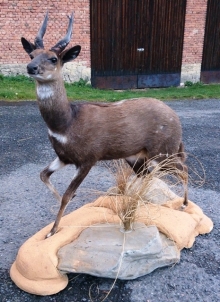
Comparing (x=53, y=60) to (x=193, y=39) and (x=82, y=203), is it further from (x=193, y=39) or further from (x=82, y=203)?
(x=193, y=39)

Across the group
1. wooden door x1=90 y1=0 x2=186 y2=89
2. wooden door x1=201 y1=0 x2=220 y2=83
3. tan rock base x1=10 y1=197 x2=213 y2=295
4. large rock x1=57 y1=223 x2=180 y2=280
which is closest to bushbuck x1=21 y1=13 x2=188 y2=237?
tan rock base x1=10 y1=197 x2=213 y2=295

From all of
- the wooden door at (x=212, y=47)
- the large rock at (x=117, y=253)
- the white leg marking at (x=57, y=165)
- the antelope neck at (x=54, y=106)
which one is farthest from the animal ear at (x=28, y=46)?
the wooden door at (x=212, y=47)

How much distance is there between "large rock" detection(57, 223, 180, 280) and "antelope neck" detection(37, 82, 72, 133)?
1144 mm

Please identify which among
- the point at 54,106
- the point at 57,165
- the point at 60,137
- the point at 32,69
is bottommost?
the point at 57,165

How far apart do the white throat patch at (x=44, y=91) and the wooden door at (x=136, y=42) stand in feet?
32.7

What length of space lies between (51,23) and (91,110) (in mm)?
9547

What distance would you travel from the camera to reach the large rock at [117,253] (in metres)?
3.35

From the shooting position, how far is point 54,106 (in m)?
3.45

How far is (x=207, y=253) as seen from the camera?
3924 mm

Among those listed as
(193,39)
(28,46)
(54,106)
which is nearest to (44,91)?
(54,106)

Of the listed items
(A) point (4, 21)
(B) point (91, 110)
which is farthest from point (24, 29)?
(B) point (91, 110)

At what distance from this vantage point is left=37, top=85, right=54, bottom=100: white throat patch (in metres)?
3.37

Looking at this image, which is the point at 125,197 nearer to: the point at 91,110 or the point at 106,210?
the point at 106,210

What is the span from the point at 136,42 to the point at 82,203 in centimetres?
968
